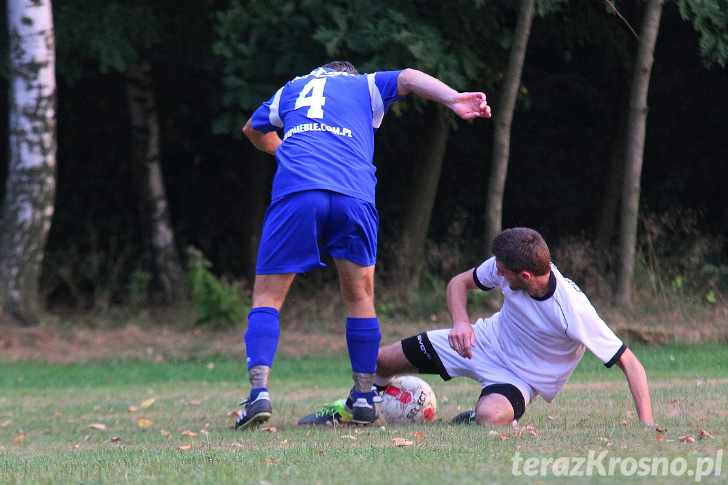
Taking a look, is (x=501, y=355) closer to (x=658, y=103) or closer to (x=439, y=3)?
(x=439, y=3)

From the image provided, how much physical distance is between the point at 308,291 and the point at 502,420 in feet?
29.4

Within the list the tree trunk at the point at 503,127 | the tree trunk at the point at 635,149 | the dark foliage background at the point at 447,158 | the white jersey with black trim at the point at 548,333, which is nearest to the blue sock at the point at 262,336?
the white jersey with black trim at the point at 548,333

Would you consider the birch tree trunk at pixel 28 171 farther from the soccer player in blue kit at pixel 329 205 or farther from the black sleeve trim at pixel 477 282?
the black sleeve trim at pixel 477 282

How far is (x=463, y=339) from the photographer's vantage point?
18.2 ft

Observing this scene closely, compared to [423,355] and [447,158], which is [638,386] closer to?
[423,355]

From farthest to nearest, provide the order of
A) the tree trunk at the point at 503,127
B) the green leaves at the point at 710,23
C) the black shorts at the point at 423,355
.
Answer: the tree trunk at the point at 503,127 < the green leaves at the point at 710,23 < the black shorts at the point at 423,355

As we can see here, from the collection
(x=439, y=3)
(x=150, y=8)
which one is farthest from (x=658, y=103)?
(x=150, y=8)

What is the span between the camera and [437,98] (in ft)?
17.4

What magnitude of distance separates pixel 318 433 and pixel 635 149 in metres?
8.27

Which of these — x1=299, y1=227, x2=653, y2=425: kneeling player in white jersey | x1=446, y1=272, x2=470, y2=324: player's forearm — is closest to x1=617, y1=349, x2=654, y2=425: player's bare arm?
x1=299, y1=227, x2=653, y2=425: kneeling player in white jersey

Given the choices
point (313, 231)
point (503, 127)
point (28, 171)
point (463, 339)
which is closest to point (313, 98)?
point (313, 231)

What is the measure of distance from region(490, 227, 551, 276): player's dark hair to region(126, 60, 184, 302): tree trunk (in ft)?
36.7

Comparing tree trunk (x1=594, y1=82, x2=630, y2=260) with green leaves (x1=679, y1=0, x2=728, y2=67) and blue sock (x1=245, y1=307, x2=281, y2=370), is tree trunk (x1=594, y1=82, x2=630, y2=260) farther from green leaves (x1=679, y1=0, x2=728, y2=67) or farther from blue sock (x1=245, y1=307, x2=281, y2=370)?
blue sock (x1=245, y1=307, x2=281, y2=370)

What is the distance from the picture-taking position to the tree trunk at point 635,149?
1202cm
